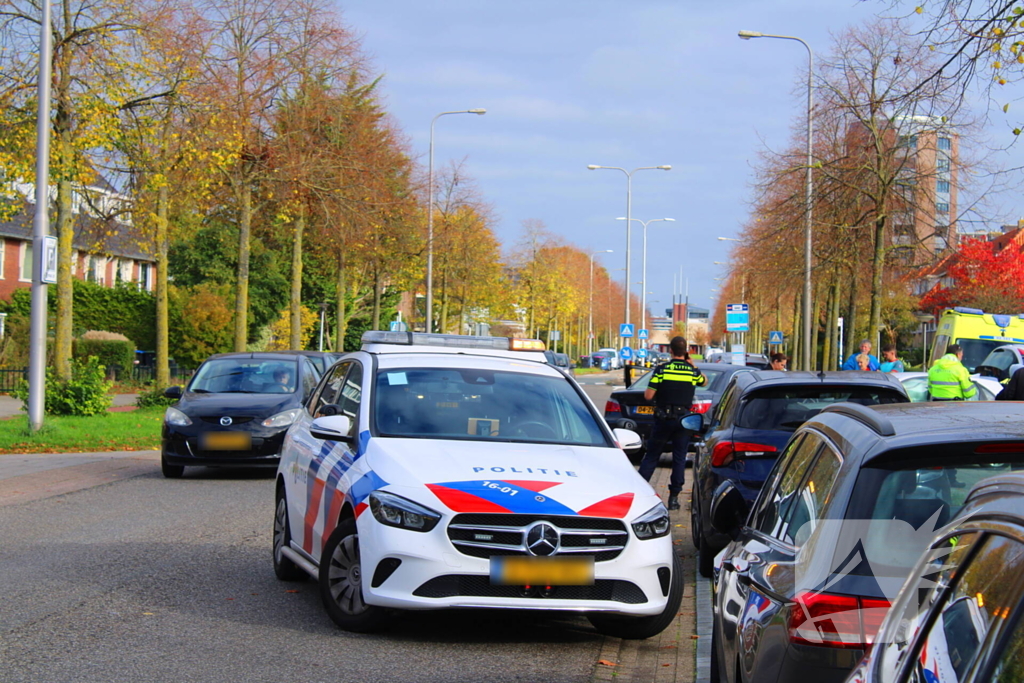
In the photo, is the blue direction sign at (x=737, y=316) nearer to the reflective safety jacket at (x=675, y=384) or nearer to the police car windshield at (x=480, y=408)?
the reflective safety jacket at (x=675, y=384)

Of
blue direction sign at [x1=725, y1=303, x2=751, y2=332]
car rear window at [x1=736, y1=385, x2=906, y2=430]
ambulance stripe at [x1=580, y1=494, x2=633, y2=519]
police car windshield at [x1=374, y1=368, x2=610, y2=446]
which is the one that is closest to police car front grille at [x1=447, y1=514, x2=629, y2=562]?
ambulance stripe at [x1=580, y1=494, x2=633, y2=519]

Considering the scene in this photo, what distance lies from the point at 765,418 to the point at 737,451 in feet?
1.13

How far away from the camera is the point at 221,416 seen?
14.0 m

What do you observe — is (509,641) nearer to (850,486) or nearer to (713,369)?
(850,486)

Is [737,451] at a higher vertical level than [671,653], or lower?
higher

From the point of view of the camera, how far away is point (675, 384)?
1223cm

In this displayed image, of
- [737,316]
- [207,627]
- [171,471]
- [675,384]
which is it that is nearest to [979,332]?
[737,316]

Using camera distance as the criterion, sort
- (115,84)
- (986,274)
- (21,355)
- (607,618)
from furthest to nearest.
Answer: (986,274) → (21,355) → (115,84) → (607,618)

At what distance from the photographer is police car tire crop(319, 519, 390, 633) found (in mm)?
6355

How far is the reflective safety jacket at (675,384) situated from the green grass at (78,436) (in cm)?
961

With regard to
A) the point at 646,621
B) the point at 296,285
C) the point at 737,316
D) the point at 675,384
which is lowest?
the point at 646,621

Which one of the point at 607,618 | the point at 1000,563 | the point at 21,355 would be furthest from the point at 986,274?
the point at 1000,563

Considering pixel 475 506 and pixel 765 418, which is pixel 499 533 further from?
pixel 765 418

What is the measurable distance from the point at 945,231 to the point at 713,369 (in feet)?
27.0
